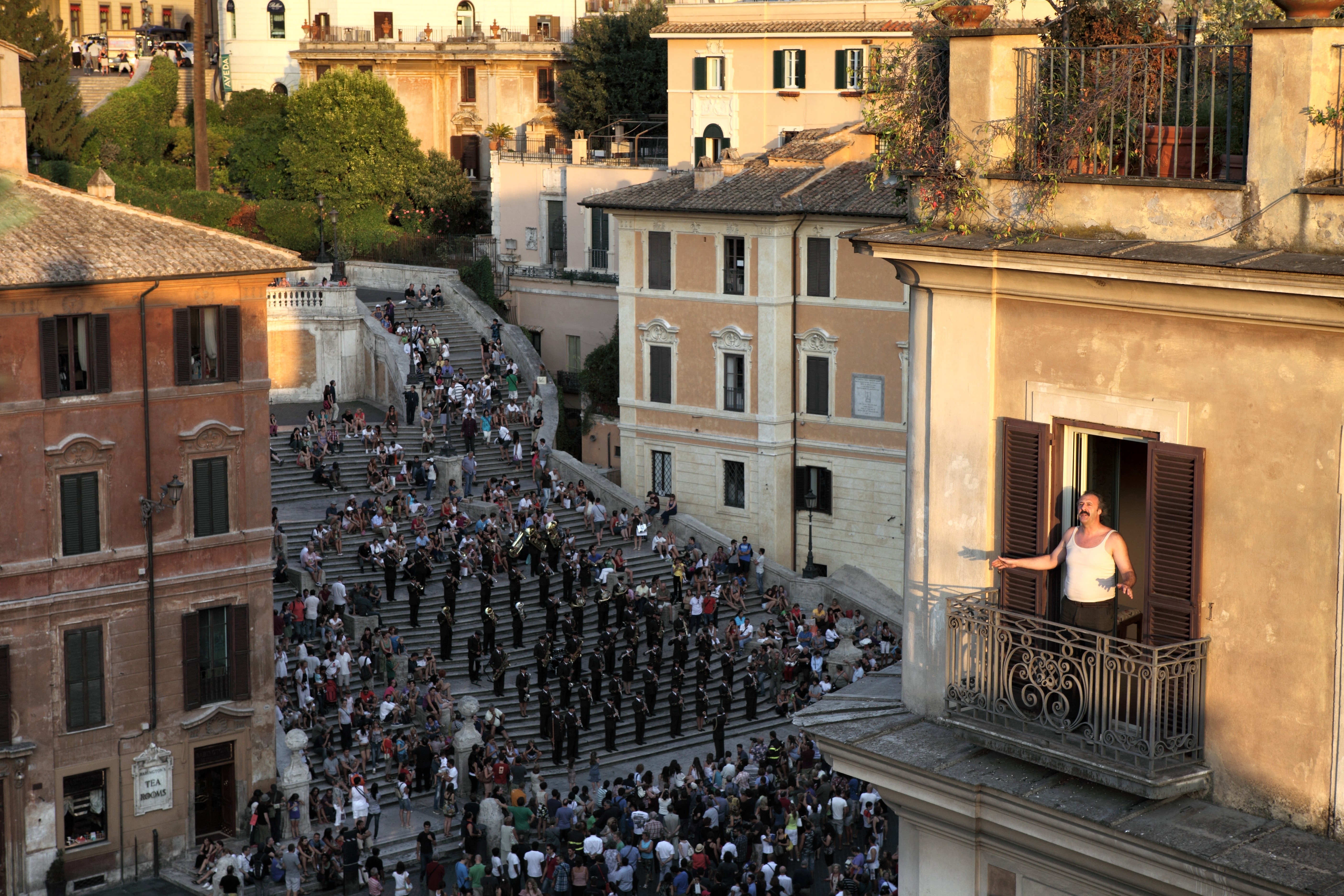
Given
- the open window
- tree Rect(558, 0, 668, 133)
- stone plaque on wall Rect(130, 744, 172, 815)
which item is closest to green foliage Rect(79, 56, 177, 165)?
tree Rect(558, 0, 668, 133)

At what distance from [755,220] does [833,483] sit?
7401mm

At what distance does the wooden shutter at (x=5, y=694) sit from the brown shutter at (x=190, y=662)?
10.3ft

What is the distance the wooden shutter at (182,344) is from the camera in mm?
32406

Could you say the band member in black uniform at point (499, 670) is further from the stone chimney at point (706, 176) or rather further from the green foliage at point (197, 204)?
the green foliage at point (197, 204)

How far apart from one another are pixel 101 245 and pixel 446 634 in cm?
1140

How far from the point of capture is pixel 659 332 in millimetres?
50750

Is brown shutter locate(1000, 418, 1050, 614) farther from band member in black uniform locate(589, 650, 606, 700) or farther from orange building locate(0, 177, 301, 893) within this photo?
band member in black uniform locate(589, 650, 606, 700)

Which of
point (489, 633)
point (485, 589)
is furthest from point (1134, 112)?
point (485, 589)

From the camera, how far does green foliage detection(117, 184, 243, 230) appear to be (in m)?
67.4

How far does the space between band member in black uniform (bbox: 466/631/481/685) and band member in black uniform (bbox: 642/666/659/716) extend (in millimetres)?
3586

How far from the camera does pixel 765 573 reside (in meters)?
45.0

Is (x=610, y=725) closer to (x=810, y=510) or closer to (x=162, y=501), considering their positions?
(x=162, y=501)

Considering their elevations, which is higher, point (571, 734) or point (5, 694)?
point (5, 694)

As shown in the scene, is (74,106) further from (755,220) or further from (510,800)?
(510,800)
